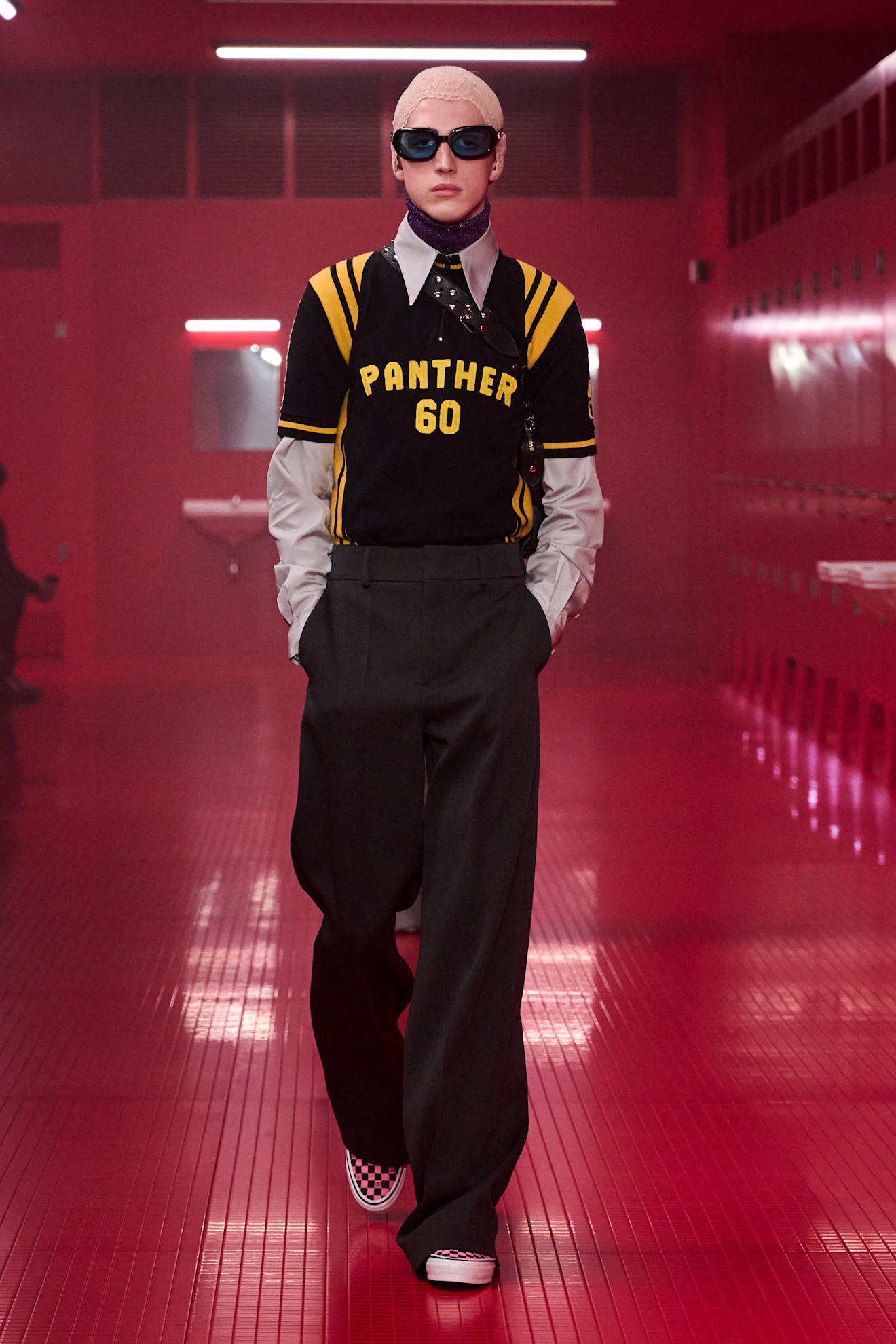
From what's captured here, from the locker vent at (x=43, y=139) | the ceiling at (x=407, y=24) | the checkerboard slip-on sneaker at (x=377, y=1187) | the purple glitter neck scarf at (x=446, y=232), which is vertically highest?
the ceiling at (x=407, y=24)

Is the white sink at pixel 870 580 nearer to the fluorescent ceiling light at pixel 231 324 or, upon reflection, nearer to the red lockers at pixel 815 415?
the red lockers at pixel 815 415

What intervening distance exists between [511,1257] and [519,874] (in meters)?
0.52

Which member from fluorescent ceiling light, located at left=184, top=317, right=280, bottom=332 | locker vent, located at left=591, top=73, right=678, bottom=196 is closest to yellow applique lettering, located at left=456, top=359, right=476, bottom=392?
fluorescent ceiling light, located at left=184, top=317, right=280, bottom=332

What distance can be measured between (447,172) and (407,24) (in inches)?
249

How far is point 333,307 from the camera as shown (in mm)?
1957

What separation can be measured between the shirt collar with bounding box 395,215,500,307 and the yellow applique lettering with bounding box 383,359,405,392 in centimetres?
9

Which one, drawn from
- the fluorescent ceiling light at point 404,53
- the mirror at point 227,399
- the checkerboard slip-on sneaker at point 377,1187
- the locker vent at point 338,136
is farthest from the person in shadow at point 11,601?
the checkerboard slip-on sneaker at point 377,1187

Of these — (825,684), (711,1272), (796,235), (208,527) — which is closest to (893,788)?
(825,684)

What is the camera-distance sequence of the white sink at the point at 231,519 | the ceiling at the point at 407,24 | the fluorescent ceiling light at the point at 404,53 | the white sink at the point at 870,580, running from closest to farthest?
1. the white sink at the point at 870,580
2. the ceiling at the point at 407,24
3. the fluorescent ceiling light at the point at 404,53
4. the white sink at the point at 231,519

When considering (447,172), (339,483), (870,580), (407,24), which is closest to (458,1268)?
(339,483)

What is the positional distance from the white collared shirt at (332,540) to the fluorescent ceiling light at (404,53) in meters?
6.42

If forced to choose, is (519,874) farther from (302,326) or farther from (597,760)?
(597,760)

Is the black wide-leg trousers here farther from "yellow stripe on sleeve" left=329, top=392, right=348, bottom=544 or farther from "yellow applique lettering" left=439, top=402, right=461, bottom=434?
"yellow applique lettering" left=439, top=402, right=461, bottom=434

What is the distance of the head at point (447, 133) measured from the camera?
195 centimetres
